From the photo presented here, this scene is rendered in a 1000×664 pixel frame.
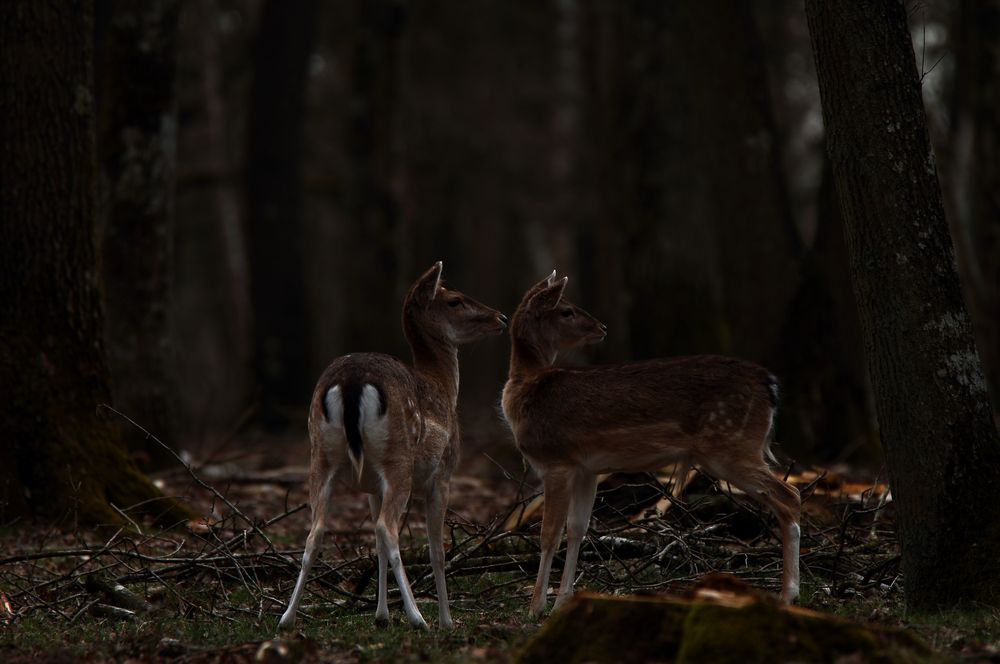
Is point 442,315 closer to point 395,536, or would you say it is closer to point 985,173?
point 395,536

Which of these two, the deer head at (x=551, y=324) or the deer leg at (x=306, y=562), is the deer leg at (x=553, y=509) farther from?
the deer leg at (x=306, y=562)

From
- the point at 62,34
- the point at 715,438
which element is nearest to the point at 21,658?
the point at 715,438

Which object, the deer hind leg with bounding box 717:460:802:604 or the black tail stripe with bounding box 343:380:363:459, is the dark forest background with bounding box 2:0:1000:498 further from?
the black tail stripe with bounding box 343:380:363:459

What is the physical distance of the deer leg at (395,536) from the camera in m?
7.77

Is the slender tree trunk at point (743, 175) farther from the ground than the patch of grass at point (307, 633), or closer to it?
farther from the ground

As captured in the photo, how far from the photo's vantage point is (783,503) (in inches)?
330

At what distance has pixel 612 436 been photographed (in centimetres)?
876

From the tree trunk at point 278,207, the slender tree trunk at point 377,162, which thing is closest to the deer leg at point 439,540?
the tree trunk at point 278,207

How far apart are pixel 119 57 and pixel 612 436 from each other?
732cm

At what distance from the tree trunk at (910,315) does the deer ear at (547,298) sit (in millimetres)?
2526

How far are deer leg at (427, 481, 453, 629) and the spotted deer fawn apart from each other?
0.55 metres

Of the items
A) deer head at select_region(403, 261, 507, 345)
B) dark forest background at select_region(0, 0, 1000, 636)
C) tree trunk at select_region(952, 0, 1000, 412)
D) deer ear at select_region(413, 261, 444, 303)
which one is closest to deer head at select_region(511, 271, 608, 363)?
deer head at select_region(403, 261, 507, 345)

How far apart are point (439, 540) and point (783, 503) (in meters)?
2.05

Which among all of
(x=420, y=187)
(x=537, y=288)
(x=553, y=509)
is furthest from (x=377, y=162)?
(x=553, y=509)
